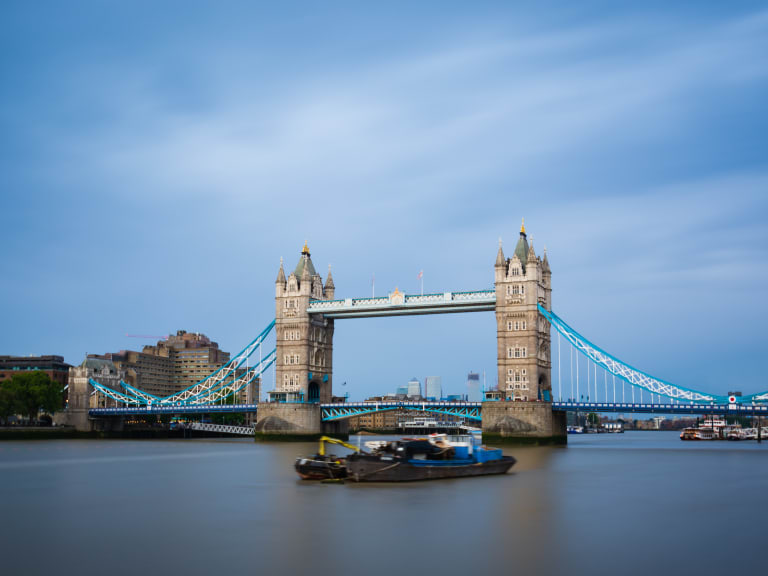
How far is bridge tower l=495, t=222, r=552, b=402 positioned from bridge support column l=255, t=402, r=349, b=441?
18.3m

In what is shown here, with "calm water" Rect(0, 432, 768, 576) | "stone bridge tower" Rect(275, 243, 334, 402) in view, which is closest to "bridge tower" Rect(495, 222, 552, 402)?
"stone bridge tower" Rect(275, 243, 334, 402)

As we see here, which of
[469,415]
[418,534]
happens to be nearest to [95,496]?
[418,534]

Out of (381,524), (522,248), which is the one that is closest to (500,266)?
(522,248)

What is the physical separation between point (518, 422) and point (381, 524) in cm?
4272

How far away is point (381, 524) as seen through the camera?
21312 mm

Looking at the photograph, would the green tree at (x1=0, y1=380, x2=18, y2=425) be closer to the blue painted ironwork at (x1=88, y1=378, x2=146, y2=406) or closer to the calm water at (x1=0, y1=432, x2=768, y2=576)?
the blue painted ironwork at (x1=88, y1=378, x2=146, y2=406)

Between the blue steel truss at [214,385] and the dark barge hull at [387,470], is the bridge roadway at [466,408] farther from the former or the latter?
the dark barge hull at [387,470]

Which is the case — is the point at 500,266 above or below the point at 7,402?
above

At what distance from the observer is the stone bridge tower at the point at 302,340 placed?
75.4 m

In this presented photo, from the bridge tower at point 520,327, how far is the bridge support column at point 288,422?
1828cm

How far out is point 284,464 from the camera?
43094 millimetres

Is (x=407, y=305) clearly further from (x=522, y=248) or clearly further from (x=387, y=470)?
(x=387, y=470)

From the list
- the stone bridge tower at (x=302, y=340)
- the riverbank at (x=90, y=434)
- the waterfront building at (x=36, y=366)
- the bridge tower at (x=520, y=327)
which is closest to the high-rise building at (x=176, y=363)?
the waterfront building at (x=36, y=366)

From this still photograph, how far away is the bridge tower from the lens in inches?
2581
